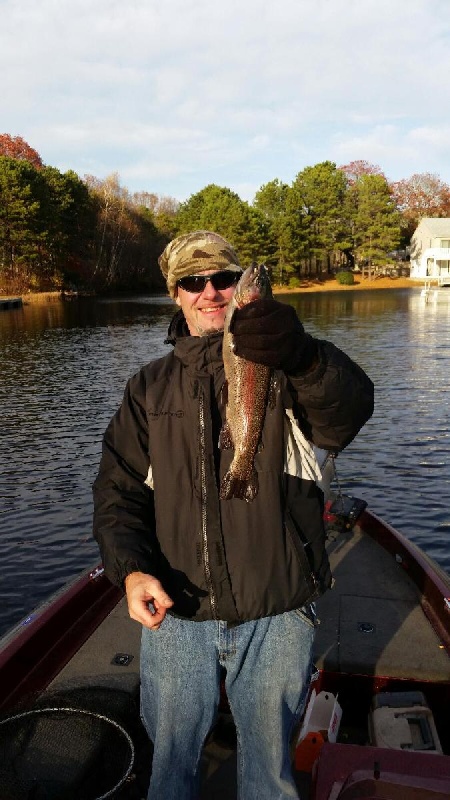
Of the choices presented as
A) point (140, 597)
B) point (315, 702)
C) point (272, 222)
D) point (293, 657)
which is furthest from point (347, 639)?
point (272, 222)

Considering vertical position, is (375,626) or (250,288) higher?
(250,288)

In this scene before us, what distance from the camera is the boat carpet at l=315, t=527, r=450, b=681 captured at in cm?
484

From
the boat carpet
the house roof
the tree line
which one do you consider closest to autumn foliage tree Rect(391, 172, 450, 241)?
the tree line

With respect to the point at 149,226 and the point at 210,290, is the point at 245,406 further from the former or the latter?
the point at 149,226

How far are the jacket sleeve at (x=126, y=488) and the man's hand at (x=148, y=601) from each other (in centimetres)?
16

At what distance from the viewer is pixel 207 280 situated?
10.1ft

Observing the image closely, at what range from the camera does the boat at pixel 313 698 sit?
2889 mm

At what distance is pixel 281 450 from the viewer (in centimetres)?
278

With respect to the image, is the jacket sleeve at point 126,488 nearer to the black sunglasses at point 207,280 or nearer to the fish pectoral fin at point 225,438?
the fish pectoral fin at point 225,438

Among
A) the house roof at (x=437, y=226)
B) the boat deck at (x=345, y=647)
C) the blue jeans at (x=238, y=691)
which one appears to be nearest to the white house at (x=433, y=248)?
the house roof at (x=437, y=226)

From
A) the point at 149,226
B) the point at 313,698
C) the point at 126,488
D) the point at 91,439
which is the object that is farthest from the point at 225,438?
the point at 149,226

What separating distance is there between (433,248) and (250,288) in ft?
281

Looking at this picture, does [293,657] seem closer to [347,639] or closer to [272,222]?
[347,639]

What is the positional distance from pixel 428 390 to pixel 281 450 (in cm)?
2016
